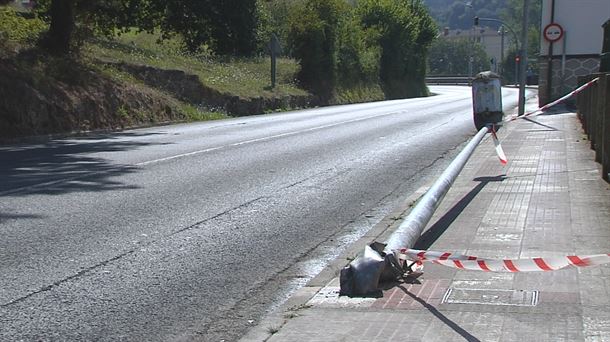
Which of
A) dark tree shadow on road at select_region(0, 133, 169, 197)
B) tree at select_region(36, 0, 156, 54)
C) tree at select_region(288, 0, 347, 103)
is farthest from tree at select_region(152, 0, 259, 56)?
dark tree shadow on road at select_region(0, 133, 169, 197)

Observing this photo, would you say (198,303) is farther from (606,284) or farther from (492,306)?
(606,284)

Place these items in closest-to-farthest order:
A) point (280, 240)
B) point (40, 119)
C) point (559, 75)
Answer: point (280, 240), point (40, 119), point (559, 75)

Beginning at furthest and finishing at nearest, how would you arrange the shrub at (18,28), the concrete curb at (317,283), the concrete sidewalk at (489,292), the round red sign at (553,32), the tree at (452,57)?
the tree at (452,57) → the round red sign at (553,32) → the shrub at (18,28) → the concrete curb at (317,283) → the concrete sidewalk at (489,292)

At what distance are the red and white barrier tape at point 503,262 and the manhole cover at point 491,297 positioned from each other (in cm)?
17

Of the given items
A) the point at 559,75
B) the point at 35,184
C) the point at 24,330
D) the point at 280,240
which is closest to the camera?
the point at 24,330

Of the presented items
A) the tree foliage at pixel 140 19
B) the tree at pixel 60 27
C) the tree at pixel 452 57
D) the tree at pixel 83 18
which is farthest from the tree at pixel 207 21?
the tree at pixel 452 57

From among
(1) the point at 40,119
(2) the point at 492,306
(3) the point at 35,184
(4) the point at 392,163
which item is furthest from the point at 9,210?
(1) the point at 40,119

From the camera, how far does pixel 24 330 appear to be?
560 centimetres

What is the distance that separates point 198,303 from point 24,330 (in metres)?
1.28

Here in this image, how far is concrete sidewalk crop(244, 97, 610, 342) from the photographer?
209 inches

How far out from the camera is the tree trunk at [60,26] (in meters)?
26.5

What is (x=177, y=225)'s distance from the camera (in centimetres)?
914

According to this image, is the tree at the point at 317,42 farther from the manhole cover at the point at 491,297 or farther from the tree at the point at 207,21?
the manhole cover at the point at 491,297

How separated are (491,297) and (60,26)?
23041 mm
